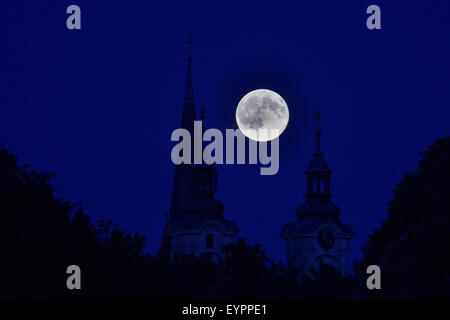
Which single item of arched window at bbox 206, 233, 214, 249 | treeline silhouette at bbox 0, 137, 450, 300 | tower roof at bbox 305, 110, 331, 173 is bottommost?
treeline silhouette at bbox 0, 137, 450, 300

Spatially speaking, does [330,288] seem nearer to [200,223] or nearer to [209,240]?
[200,223]

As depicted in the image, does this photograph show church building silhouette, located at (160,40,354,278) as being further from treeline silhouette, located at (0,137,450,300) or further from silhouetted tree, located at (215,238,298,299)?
treeline silhouette, located at (0,137,450,300)

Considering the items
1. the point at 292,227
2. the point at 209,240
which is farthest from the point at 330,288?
the point at 292,227

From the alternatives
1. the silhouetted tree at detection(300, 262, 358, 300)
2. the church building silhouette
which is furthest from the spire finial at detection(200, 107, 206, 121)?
the silhouetted tree at detection(300, 262, 358, 300)

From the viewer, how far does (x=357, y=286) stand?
10294 centimetres

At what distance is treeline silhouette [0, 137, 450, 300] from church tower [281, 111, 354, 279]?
63629 millimetres
